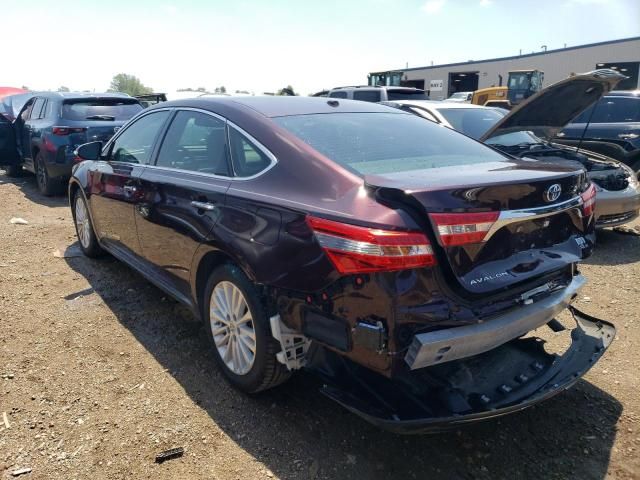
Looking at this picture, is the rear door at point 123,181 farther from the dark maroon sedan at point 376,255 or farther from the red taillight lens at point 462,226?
the red taillight lens at point 462,226

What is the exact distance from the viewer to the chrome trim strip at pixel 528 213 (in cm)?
216

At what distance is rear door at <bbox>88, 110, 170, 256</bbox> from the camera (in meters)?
3.80

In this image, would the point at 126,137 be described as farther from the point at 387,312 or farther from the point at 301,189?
the point at 387,312

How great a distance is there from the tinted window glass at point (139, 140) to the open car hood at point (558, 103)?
11.0ft

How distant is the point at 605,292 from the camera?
4.54 meters

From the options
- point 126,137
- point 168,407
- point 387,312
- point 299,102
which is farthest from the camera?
point 126,137

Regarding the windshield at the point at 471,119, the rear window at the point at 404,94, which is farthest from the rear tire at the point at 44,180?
the rear window at the point at 404,94

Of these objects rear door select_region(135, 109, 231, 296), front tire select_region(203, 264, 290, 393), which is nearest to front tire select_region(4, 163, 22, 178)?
rear door select_region(135, 109, 231, 296)

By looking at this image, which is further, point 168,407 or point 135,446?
point 168,407

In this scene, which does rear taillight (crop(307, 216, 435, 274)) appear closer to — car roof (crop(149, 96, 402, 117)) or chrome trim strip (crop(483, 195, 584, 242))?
chrome trim strip (crop(483, 195, 584, 242))

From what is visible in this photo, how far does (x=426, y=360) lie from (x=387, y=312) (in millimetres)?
253

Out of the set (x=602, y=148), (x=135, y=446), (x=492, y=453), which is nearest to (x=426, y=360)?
(x=492, y=453)

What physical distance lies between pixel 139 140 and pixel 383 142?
216cm

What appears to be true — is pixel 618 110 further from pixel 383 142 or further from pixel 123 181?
pixel 123 181
